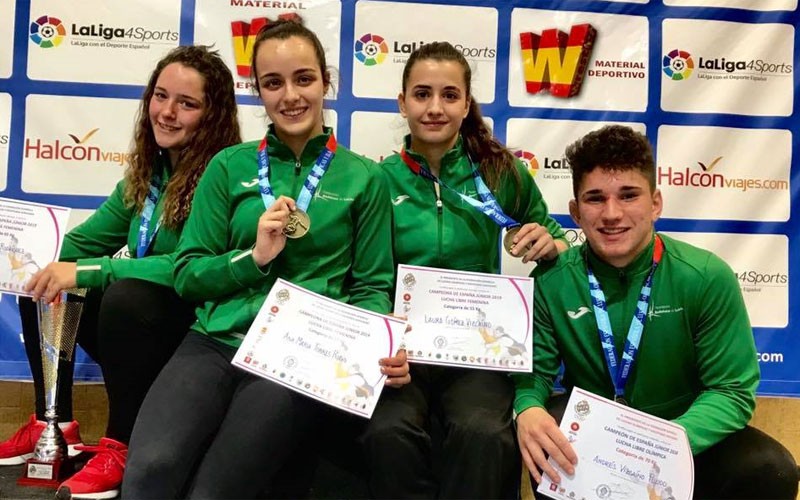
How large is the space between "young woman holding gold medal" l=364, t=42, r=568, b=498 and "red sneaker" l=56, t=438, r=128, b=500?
75 cm

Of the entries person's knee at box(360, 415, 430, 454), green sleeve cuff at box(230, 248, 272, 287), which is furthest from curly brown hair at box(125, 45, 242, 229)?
person's knee at box(360, 415, 430, 454)

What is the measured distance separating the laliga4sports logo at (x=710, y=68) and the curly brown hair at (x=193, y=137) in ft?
5.83

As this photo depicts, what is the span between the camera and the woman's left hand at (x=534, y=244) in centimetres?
187

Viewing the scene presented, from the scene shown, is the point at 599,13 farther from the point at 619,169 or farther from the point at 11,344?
the point at 11,344

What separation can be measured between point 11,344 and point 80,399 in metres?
0.34

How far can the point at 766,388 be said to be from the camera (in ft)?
8.87

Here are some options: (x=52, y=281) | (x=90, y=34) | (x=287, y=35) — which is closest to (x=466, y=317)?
(x=287, y=35)

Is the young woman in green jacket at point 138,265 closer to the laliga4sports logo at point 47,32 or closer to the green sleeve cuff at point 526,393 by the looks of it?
the laliga4sports logo at point 47,32

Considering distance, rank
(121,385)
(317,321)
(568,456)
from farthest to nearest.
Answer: (121,385) < (317,321) < (568,456)

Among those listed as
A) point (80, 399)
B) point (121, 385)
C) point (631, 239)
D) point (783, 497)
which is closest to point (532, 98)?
point (631, 239)

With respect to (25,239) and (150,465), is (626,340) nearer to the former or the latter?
(150,465)

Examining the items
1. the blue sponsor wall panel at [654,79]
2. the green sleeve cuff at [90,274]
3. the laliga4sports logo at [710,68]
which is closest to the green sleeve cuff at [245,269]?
the green sleeve cuff at [90,274]

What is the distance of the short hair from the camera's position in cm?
169

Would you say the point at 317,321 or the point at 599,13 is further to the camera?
the point at 599,13
